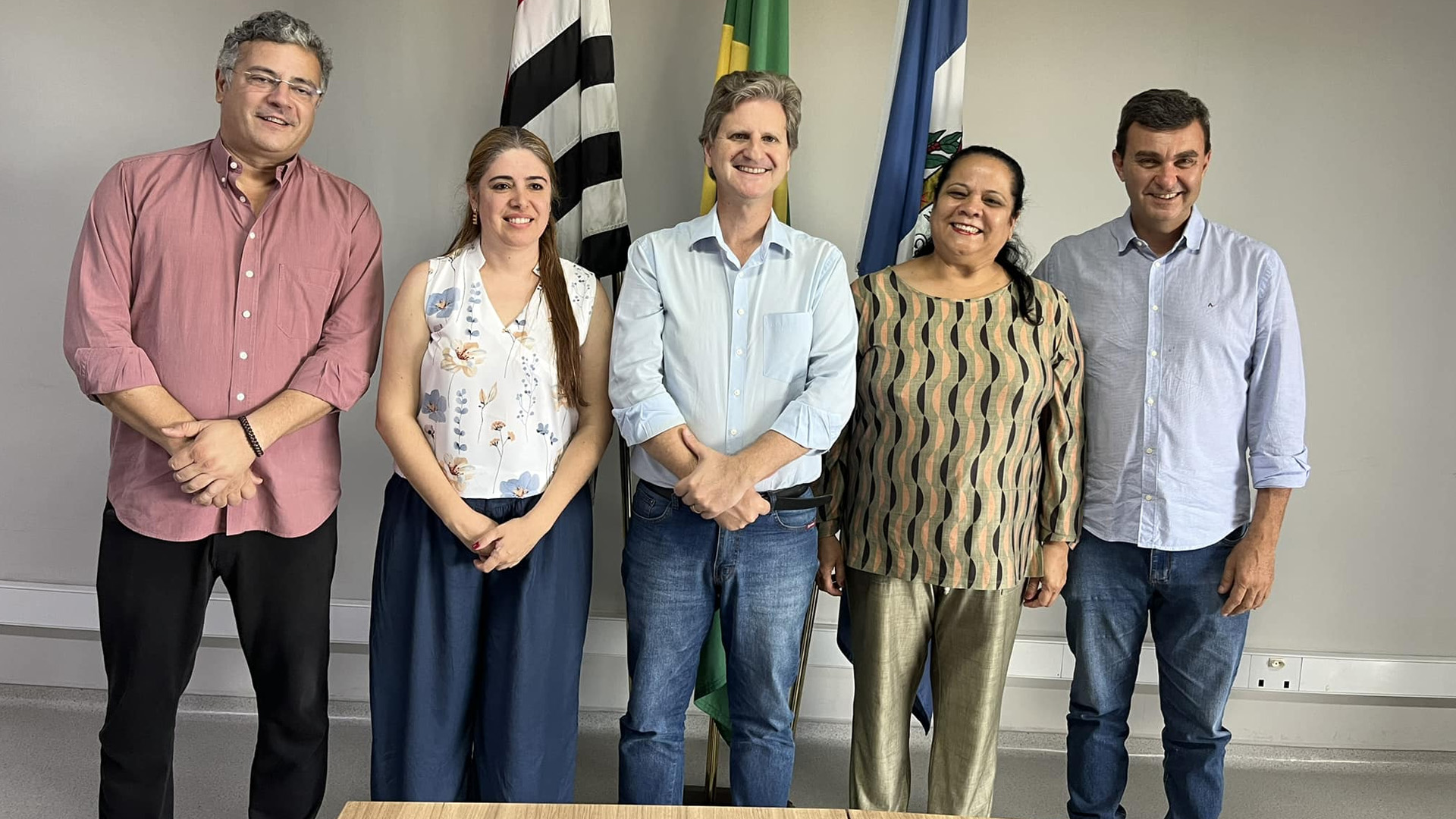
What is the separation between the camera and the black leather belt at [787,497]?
2.07m

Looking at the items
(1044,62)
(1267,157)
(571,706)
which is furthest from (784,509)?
(1267,157)

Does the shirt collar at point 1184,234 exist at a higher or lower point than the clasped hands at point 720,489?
higher

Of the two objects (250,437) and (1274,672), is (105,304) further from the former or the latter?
(1274,672)

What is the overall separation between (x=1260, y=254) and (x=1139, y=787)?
1630mm

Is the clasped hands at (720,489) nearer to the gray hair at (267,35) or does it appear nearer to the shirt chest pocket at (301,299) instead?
the shirt chest pocket at (301,299)

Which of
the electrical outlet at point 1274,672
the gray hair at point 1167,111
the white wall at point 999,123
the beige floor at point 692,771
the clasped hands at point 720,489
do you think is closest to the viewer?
the clasped hands at point 720,489

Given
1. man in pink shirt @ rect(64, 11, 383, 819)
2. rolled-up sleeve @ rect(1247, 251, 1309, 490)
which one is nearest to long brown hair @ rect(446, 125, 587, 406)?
man in pink shirt @ rect(64, 11, 383, 819)

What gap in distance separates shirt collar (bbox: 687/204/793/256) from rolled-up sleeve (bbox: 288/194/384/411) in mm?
753

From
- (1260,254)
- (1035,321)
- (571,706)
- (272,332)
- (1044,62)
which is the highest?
(1044,62)

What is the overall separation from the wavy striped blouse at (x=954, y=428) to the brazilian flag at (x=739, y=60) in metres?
0.59

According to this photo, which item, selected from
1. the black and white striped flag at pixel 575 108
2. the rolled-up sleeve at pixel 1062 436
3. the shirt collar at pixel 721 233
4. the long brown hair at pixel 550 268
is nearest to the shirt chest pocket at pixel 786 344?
the shirt collar at pixel 721 233

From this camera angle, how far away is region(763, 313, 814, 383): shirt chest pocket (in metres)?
2.04

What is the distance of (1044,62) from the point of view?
2.90 m

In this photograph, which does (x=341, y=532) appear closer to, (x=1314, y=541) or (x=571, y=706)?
(x=571, y=706)
